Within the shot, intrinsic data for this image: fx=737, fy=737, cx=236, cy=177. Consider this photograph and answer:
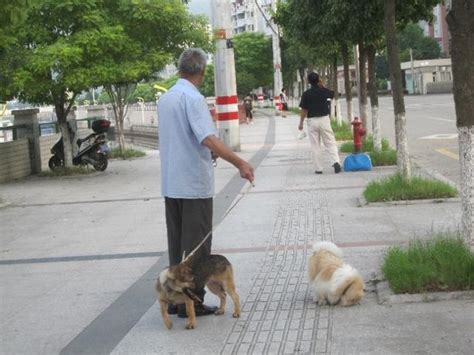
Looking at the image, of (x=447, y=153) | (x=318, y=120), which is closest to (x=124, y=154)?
(x=318, y=120)

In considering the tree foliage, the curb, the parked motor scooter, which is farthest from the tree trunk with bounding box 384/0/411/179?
the parked motor scooter

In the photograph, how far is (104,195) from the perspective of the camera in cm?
1355

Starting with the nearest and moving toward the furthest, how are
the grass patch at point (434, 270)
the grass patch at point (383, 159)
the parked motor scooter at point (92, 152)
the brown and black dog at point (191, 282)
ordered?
1. the brown and black dog at point (191, 282)
2. the grass patch at point (434, 270)
3. the grass patch at point (383, 159)
4. the parked motor scooter at point (92, 152)

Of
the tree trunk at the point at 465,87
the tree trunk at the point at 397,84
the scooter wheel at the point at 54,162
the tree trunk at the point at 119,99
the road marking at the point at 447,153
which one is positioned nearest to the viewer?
the tree trunk at the point at 465,87

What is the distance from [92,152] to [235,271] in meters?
11.0

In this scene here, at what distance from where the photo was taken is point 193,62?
5.73 meters

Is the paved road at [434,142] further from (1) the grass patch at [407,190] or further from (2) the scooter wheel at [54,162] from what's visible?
(2) the scooter wheel at [54,162]

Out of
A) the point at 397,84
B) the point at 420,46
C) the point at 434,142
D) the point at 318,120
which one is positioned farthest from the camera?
the point at 420,46

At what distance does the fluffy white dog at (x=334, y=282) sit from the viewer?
5.73 metres

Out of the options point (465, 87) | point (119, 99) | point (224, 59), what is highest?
point (224, 59)

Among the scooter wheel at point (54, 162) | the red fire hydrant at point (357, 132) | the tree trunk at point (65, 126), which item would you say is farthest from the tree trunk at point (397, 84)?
the scooter wheel at point (54, 162)

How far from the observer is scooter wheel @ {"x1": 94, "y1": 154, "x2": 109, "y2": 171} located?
17562 millimetres

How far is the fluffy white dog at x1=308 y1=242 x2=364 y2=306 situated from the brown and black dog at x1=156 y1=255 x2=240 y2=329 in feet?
2.22

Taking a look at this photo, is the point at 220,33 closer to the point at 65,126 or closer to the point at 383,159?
the point at 65,126
